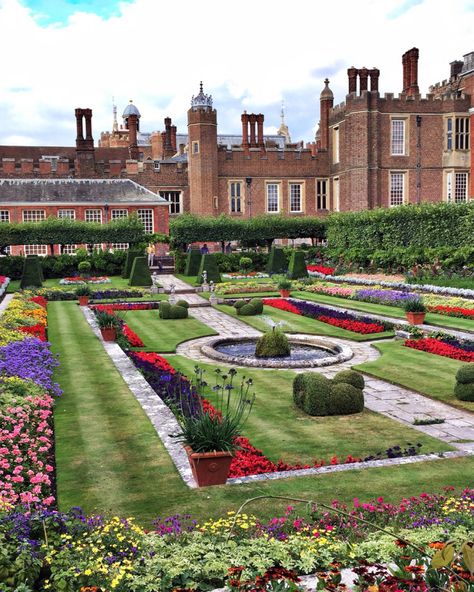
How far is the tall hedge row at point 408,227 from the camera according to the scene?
90.1 ft

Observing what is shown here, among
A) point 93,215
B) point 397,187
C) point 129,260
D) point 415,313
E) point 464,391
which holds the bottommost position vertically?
point 464,391

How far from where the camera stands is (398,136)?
44.9 metres

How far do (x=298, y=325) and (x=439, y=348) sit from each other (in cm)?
532

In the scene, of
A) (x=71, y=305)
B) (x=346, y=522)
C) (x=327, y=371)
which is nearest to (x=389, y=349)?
(x=327, y=371)

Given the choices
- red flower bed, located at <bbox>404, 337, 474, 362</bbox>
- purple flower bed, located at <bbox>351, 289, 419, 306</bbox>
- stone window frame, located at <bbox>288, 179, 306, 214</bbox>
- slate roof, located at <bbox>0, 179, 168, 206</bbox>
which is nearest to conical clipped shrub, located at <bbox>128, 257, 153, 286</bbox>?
purple flower bed, located at <bbox>351, 289, 419, 306</bbox>

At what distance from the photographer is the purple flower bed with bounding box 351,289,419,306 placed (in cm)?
2041

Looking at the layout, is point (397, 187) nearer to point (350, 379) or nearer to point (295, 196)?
point (295, 196)

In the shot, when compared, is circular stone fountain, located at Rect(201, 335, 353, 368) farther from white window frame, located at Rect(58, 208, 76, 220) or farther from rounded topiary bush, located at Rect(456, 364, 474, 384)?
white window frame, located at Rect(58, 208, 76, 220)

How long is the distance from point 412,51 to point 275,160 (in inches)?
478

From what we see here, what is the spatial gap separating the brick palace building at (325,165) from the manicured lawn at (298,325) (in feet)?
80.2

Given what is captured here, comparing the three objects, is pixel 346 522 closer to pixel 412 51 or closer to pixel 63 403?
pixel 63 403

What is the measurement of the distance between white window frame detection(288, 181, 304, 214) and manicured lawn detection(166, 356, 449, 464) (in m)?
39.7

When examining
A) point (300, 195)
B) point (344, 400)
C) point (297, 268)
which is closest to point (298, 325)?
point (344, 400)

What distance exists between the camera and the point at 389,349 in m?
14.0
